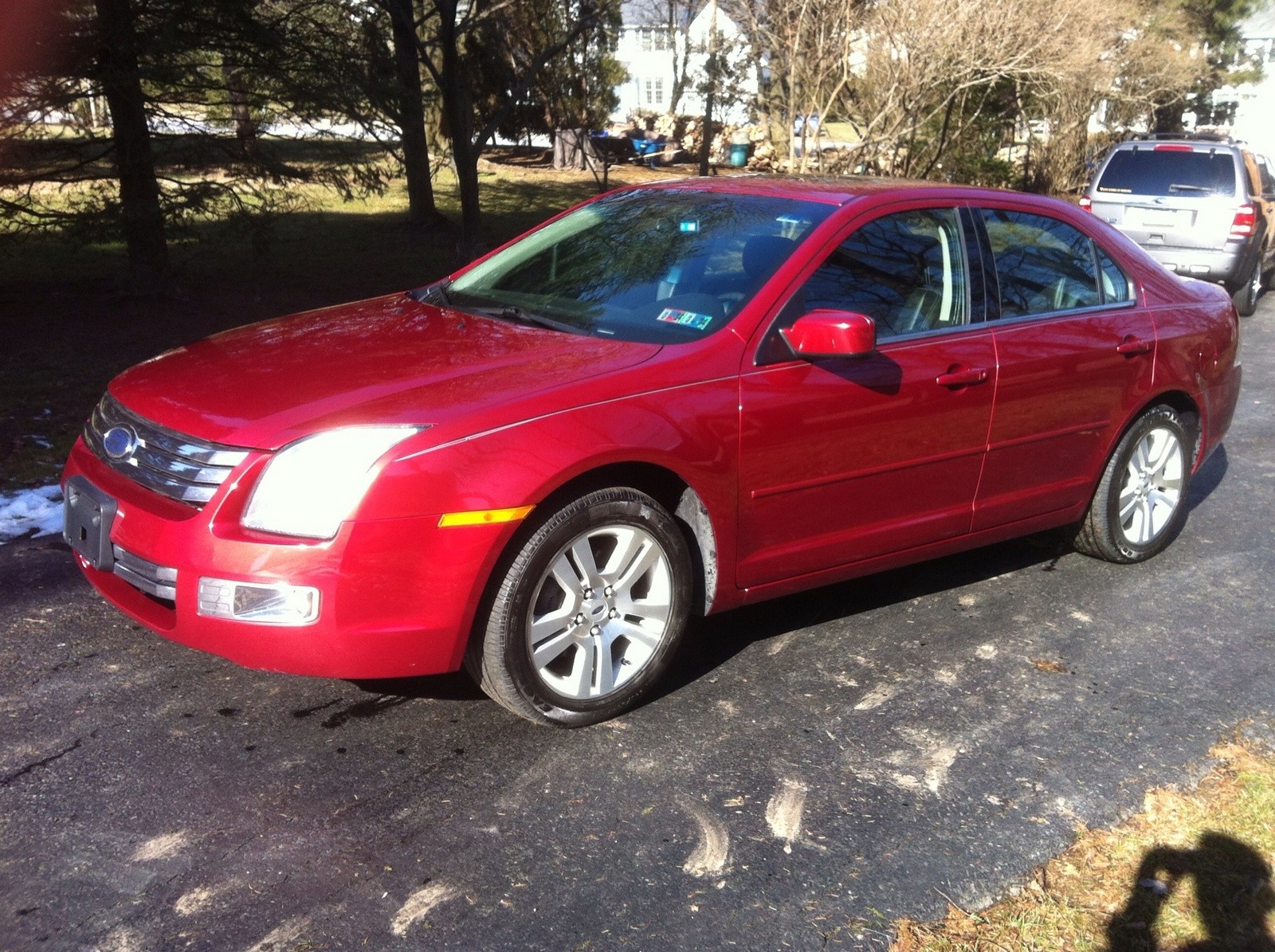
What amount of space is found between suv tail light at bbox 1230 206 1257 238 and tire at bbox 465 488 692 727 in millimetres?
11209

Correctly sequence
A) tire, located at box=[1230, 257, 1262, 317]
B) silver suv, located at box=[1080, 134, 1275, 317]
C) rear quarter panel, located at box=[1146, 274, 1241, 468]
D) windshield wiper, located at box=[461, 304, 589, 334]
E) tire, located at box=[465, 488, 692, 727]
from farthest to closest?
1. tire, located at box=[1230, 257, 1262, 317]
2. silver suv, located at box=[1080, 134, 1275, 317]
3. rear quarter panel, located at box=[1146, 274, 1241, 468]
4. windshield wiper, located at box=[461, 304, 589, 334]
5. tire, located at box=[465, 488, 692, 727]

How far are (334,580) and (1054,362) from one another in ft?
9.83

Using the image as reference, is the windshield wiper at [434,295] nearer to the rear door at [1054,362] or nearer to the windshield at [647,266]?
the windshield at [647,266]

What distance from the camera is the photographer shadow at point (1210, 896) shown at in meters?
3.03

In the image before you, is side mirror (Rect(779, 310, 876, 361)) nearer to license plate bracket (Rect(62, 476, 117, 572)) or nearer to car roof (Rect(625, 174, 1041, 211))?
car roof (Rect(625, 174, 1041, 211))

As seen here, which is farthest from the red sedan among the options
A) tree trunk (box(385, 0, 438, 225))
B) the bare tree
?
the bare tree

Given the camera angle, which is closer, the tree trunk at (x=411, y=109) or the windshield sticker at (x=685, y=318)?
the windshield sticker at (x=685, y=318)

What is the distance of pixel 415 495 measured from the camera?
135 inches

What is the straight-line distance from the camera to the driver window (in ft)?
14.5

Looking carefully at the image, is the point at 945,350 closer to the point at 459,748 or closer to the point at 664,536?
the point at 664,536

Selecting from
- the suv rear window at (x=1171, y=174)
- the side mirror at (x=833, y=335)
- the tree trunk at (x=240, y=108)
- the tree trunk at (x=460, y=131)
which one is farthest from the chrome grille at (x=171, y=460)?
the suv rear window at (x=1171, y=174)

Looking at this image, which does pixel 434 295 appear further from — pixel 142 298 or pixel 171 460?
pixel 142 298

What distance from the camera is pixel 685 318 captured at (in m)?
4.23

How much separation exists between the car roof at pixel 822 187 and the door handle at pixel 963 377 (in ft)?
2.36
